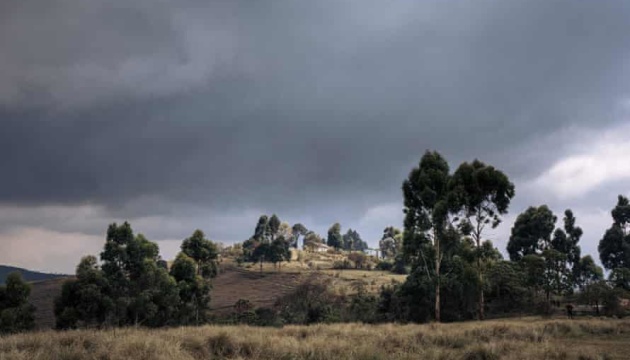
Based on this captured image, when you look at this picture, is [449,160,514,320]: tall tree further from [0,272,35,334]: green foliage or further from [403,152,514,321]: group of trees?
[0,272,35,334]: green foliage

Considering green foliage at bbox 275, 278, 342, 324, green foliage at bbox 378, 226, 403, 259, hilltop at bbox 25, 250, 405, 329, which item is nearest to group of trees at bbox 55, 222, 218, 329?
green foliage at bbox 275, 278, 342, 324

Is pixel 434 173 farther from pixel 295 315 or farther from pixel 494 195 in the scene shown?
pixel 295 315

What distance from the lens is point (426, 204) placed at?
41.2 m

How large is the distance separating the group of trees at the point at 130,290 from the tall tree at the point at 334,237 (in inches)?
5420

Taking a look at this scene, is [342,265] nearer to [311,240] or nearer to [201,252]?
[311,240]

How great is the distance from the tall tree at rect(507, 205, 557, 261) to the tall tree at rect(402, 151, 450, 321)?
38463mm

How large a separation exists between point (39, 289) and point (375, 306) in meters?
80.8

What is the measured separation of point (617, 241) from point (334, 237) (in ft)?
386

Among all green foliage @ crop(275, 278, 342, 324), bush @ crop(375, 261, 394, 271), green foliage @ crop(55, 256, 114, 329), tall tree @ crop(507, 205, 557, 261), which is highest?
tall tree @ crop(507, 205, 557, 261)

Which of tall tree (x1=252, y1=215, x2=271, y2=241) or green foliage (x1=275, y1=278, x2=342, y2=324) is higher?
tall tree (x1=252, y1=215, x2=271, y2=241)

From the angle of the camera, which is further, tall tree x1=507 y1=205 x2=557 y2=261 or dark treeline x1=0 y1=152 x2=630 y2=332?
tall tree x1=507 y1=205 x2=557 y2=261

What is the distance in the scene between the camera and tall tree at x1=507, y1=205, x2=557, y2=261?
71.4 m

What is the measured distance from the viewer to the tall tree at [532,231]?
71387 millimetres

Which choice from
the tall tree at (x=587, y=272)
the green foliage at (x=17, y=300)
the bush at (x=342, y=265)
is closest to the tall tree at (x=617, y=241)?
the tall tree at (x=587, y=272)
